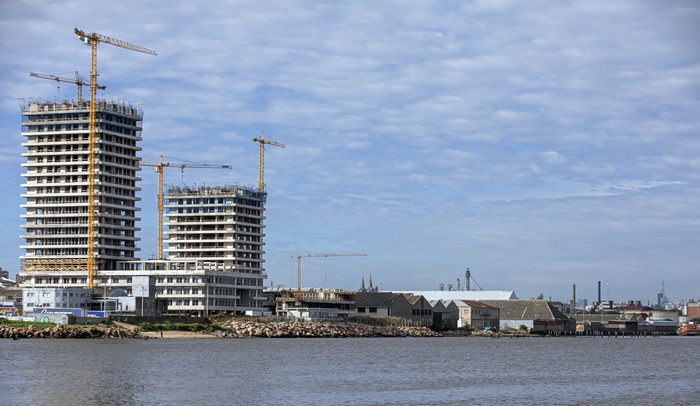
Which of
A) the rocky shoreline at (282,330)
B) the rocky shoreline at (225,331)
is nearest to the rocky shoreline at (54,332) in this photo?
the rocky shoreline at (225,331)

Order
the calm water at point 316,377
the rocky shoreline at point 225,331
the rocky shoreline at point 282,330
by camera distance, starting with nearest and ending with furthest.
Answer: the calm water at point 316,377
the rocky shoreline at point 225,331
the rocky shoreline at point 282,330

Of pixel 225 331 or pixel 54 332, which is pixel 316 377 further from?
pixel 225 331

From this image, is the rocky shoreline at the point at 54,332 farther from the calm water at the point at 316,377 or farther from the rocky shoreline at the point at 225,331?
the calm water at the point at 316,377

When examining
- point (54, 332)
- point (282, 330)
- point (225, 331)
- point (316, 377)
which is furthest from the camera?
point (282, 330)

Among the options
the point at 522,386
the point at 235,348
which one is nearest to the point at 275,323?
the point at 235,348

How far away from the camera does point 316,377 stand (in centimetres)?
8388

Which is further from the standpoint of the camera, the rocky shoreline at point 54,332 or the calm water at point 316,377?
the rocky shoreline at point 54,332

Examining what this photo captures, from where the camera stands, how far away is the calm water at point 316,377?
2677 inches

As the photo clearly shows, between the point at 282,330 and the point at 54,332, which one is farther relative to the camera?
the point at 282,330

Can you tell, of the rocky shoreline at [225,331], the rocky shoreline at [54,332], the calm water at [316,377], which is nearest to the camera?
the calm water at [316,377]

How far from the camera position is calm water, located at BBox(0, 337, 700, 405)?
68000 millimetres

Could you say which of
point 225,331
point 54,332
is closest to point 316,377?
point 54,332

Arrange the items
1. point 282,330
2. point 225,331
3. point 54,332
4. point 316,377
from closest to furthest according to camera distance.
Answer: point 316,377 < point 54,332 < point 225,331 < point 282,330

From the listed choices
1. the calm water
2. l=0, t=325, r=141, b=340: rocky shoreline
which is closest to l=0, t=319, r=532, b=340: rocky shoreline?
l=0, t=325, r=141, b=340: rocky shoreline
